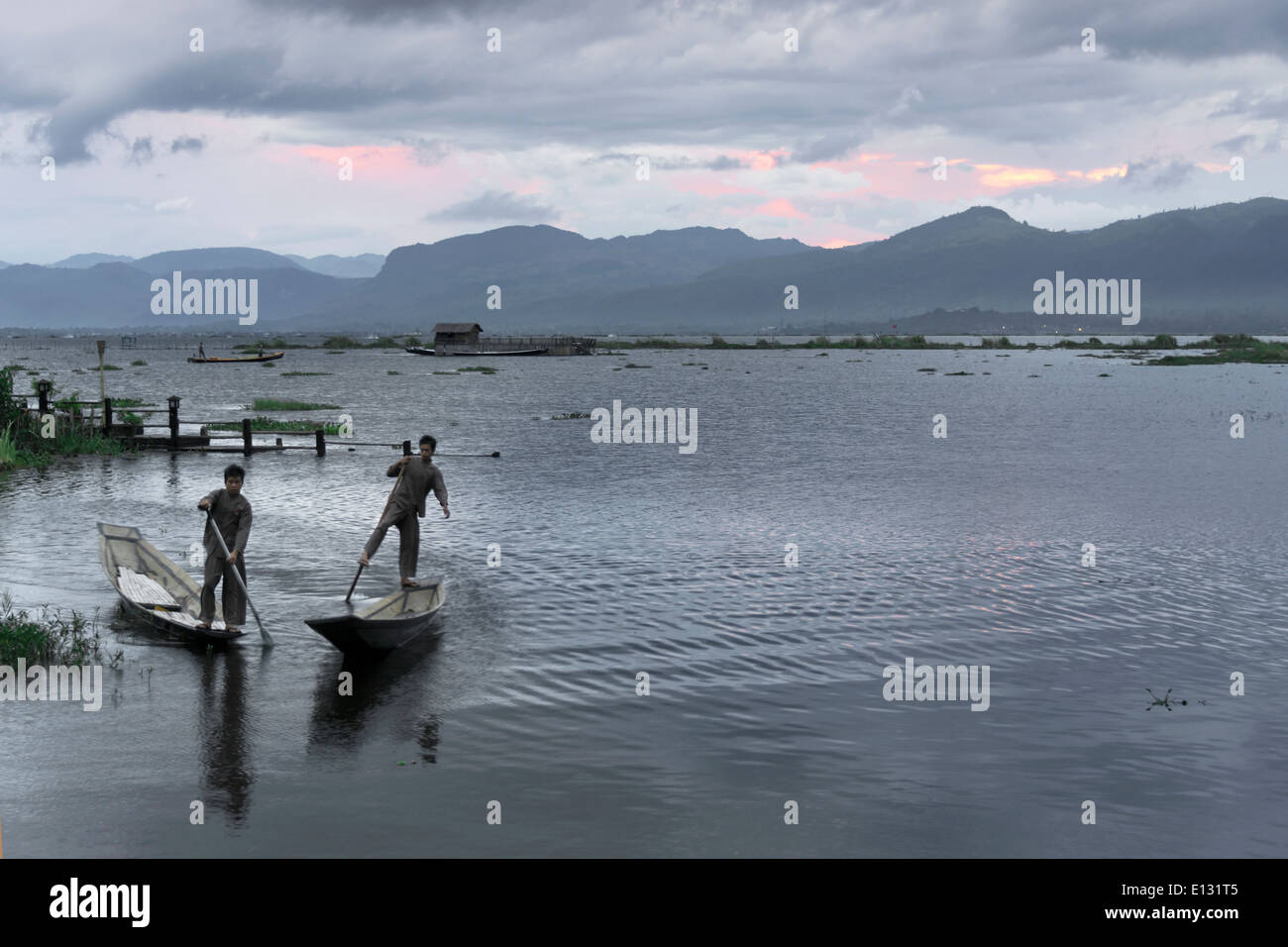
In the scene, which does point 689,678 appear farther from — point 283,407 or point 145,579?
point 283,407

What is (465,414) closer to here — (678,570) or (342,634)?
(678,570)

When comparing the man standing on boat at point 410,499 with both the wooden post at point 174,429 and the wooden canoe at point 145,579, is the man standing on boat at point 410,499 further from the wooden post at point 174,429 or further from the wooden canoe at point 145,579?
the wooden post at point 174,429

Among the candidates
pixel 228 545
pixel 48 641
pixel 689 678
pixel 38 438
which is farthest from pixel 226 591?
pixel 38 438

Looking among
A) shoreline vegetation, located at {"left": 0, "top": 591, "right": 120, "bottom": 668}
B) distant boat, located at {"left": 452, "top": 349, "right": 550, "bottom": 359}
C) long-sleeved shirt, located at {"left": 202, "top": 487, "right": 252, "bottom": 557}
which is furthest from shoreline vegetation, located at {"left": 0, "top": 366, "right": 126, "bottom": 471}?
distant boat, located at {"left": 452, "top": 349, "right": 550, "bottom": 359}

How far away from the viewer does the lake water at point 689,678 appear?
35.1 feet

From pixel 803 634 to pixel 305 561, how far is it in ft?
36.6

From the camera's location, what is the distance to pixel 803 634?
58.4 feet

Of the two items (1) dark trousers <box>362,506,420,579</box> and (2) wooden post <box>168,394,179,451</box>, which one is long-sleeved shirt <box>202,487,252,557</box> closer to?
(1) dark trousers <box>362,506,420,579</box>

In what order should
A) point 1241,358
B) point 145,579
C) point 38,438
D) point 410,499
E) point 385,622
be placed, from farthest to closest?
point 1241,358 < point 38,438 < point 145,579 < point 410,499 < point 385,622

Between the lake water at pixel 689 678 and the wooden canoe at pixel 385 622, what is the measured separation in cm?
49

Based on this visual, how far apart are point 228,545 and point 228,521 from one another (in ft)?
1.22

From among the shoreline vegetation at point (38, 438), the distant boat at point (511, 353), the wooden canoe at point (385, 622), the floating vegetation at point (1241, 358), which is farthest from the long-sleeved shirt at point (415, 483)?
the distant boat at point (511, 353)

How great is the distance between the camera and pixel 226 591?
16625 mm
